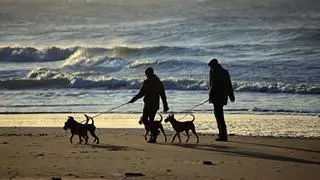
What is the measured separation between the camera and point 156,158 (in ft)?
34.8

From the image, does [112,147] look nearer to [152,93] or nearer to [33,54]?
[152,93]

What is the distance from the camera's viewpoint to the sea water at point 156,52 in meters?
24.0

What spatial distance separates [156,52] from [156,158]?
3241cm

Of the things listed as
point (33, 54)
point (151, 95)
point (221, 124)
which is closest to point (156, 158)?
point (151, 95)

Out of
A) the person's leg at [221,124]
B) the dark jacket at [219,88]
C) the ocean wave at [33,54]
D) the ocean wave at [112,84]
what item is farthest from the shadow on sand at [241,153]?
the ocean wave at [33,54]

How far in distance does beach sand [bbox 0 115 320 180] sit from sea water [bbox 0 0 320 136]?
638 centimetres

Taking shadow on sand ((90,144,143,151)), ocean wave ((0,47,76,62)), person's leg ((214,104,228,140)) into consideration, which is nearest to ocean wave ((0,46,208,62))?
ocean wave ((0,47,76,62))

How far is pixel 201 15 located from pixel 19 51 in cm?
1860

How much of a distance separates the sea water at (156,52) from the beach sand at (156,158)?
6376mm

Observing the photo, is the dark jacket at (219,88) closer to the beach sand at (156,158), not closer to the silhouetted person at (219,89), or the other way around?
the silhouetted person at (219,89)

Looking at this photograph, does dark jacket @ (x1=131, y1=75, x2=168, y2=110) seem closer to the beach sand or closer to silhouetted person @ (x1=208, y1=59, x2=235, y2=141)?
the beach sand

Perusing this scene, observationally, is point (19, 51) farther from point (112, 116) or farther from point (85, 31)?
point (112, 116)

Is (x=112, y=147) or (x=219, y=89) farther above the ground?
(x=219, y=89)

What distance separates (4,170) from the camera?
9398mm
